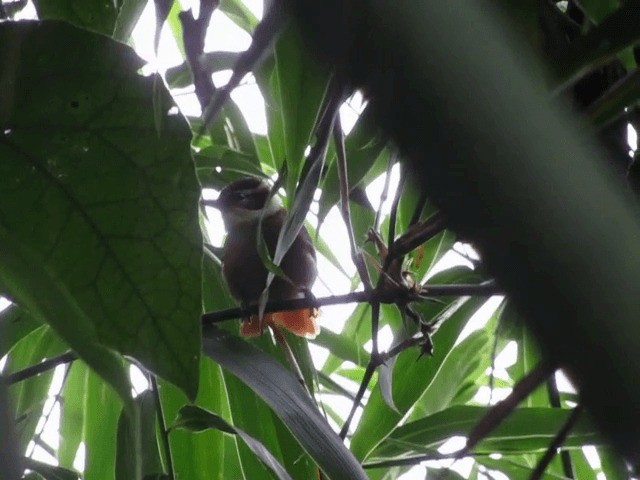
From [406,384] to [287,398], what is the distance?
0.24 metres

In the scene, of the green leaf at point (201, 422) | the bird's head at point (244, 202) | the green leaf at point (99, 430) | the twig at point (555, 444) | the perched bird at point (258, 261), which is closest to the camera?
the twig at point (555, 444)

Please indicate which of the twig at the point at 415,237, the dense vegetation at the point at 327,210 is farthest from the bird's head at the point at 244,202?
Result: the twig at the point at 415,237

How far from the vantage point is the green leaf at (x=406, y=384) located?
2.35 feet

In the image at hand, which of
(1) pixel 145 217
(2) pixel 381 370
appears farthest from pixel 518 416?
(1) pixel 145 217

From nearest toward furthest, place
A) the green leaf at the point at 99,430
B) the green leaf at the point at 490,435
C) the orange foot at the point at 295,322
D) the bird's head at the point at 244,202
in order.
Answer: the green leaf at the point at 490,435, the green leaf at the point at 99,430, the orange foot at the point at 295,322, the bird's head at the point at 244,202

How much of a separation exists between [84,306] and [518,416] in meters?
0.41

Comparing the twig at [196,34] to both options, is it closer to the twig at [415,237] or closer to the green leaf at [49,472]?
the twig at [415,237]

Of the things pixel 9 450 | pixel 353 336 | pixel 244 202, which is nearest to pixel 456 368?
pixel 353 336

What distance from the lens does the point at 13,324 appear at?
69 cm

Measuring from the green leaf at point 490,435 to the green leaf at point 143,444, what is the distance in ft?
0.65

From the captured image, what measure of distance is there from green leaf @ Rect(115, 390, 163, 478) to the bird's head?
100 centimetres

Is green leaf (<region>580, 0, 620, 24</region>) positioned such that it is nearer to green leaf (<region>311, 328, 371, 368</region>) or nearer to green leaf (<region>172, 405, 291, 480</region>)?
green leaf (<region>172, 405, 291, 480</region>)

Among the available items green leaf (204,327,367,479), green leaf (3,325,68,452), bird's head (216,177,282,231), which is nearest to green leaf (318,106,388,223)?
green leaf (204,327,367,479)

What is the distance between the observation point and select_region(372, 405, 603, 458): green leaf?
64 centimetres
